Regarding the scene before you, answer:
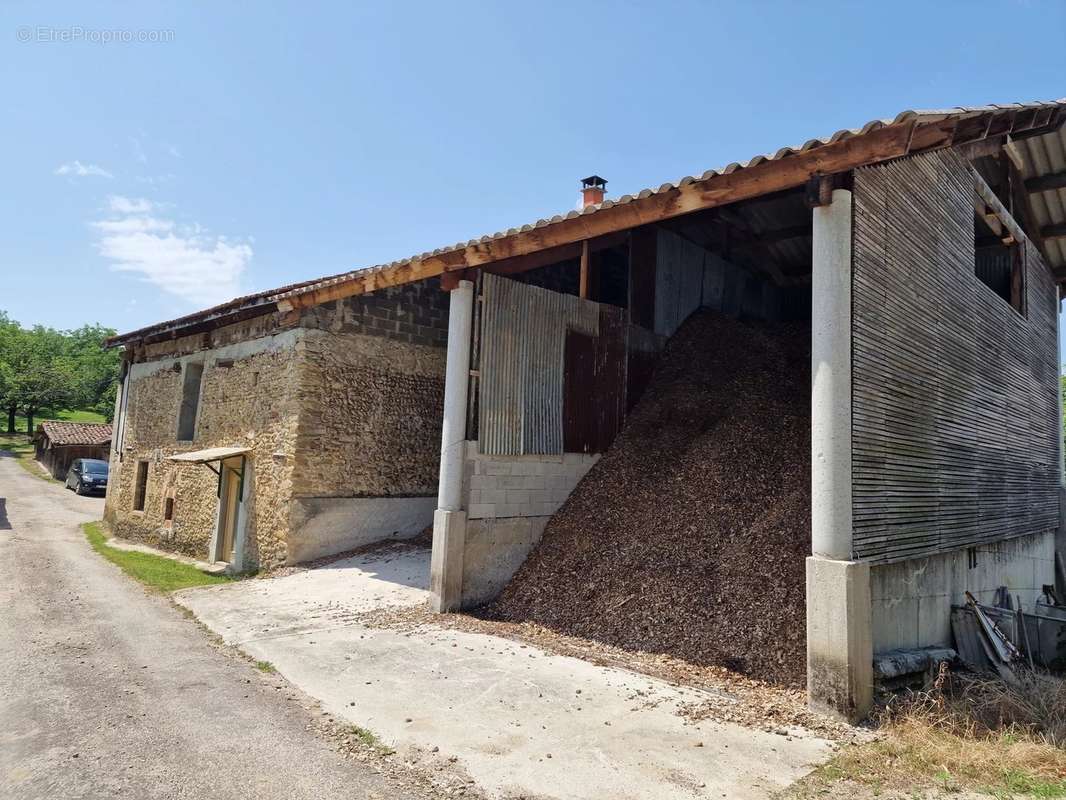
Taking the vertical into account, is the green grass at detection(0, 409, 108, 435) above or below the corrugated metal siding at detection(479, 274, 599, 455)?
above

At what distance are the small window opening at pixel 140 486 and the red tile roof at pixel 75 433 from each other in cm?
2245

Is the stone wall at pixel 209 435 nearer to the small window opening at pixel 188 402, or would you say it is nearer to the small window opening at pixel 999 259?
the small window opening at pixel 188 402

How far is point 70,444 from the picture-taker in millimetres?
32750

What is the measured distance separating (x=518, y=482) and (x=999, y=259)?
791 cm

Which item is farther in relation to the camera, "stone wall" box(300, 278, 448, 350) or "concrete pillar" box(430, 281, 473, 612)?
"stone wall" box(300, 278, 448, 350)

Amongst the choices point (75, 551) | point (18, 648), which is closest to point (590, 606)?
point (18, 648)

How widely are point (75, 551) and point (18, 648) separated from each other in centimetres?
802

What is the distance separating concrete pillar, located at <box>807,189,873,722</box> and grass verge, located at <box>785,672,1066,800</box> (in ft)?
1.37

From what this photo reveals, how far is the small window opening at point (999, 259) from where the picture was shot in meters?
8.66

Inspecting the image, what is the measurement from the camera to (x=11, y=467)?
35.0 metres

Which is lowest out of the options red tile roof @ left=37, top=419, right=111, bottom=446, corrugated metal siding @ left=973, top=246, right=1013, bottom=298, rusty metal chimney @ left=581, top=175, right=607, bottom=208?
red tile roof @ left=37, top=419, right=111, bottom=446

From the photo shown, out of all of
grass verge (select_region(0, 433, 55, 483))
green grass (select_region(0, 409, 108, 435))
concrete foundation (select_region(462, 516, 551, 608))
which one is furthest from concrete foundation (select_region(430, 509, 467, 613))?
green grass (select_region(0, 409, 108, 435))

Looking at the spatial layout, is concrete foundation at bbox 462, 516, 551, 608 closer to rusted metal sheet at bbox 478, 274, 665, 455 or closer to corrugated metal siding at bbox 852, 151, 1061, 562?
rusted metal sheet at bbox 478, 274, 665, 455

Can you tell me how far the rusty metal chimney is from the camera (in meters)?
13.2
